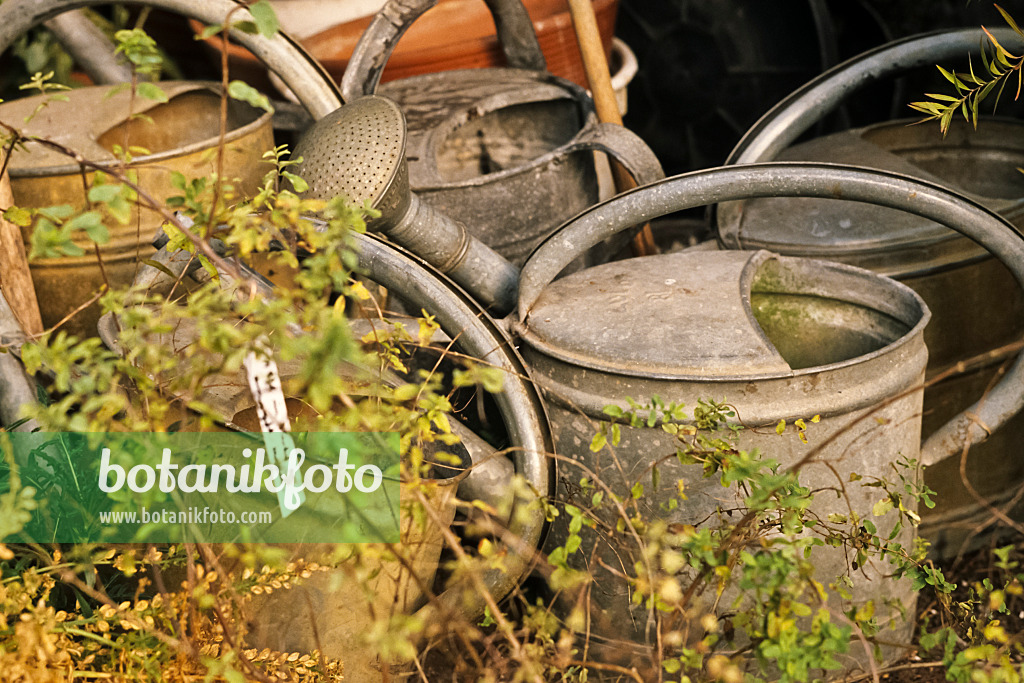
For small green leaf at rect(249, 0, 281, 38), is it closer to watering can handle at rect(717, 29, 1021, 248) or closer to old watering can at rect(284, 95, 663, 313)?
old watering can at rect(284, 95, 663, 313)

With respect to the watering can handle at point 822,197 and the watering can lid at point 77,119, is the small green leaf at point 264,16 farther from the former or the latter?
the watering can lid at point 77,119

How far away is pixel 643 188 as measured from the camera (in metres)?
1.43

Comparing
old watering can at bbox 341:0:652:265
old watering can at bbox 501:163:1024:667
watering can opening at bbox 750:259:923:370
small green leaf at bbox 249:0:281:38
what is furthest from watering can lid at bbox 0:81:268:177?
watering can opening at bbox 750:259:923:370

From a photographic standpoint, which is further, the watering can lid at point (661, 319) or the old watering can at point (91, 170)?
the old watering can at point (91, 170)

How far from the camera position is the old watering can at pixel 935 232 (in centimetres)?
165

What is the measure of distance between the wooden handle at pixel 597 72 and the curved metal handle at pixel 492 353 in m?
0.69

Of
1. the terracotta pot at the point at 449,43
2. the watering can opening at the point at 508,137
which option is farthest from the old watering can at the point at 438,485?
the terracotta pot at the point at 449,43

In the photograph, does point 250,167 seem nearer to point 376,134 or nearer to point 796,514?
point 376,134

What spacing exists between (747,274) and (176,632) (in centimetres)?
101

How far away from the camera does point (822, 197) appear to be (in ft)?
4.66

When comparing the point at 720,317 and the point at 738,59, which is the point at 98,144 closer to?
the point at 720,317

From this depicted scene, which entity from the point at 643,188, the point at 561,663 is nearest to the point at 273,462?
A: the point at 561,663

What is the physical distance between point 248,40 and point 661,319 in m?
1.03

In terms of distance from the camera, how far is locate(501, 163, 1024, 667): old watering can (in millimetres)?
1253
